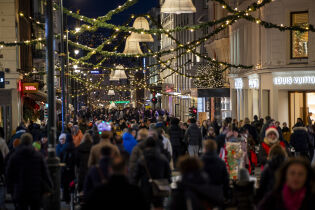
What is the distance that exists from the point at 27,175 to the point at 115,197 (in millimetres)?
4483

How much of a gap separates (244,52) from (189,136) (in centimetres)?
1958

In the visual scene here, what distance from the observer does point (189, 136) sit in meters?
24.0

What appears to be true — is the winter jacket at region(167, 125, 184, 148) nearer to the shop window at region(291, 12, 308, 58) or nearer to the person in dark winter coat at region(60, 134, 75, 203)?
the person in dark winter coat at region(60, 134, 75, 203)

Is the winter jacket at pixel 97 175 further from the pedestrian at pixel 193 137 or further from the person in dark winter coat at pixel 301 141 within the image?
the pedestrian at pixel 193 137

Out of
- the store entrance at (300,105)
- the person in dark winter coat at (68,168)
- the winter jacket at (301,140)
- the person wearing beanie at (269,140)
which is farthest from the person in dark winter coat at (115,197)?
the store entrance at (300,105)

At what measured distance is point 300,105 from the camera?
35625 mm

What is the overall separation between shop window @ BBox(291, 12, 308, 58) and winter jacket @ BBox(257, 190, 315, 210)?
27571 mm

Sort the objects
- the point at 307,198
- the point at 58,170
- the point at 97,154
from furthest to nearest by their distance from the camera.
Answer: the point at 58,170
the point at 97,154
the point at 307,198

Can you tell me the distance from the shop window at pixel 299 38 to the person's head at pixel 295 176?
27.5 meters

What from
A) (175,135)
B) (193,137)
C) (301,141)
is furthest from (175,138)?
(301,141)

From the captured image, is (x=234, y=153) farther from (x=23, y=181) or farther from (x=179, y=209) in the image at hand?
(x=179, y=209)

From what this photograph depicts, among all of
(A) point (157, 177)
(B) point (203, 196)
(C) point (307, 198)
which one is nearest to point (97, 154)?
(A) point (157, 177)

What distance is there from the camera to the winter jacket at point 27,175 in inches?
453

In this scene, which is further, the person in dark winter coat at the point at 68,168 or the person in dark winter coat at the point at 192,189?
the person in dark winter coat at the point at 68,168
